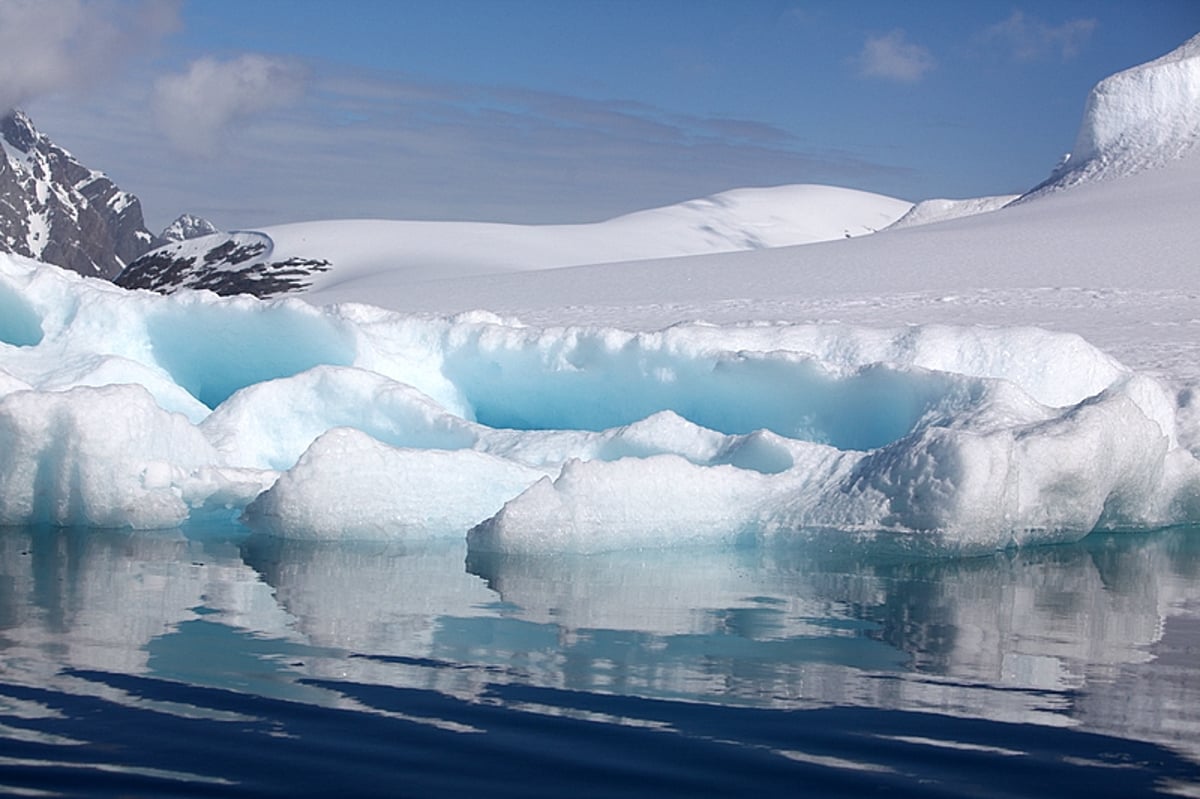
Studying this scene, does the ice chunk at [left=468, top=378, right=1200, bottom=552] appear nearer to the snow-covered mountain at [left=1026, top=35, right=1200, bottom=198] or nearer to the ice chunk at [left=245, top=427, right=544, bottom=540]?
the ice chunk at [left=245, top=427, right=544, bottom=540]

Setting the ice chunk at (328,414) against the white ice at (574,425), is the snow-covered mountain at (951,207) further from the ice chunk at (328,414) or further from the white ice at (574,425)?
the ice chunk at (328,414)

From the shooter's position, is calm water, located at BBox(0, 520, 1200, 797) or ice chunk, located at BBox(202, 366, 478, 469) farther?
ice chunk, located at BBox(202, 366, 478, 469)

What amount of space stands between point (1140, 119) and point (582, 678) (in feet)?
90.7

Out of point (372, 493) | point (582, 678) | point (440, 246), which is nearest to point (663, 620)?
point (582, 678)

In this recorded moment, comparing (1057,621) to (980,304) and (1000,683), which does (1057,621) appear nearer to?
(1000,683)

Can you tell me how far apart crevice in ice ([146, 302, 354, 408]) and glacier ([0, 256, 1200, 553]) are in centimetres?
1

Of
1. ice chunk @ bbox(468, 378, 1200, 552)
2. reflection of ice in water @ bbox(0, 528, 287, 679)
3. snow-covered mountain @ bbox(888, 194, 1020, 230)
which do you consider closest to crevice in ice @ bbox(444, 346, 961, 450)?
ice chunk @ bbox(468, 378, 1200, 552)

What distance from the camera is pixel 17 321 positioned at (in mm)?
8648

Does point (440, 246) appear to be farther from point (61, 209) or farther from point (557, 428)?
point (61, 209)

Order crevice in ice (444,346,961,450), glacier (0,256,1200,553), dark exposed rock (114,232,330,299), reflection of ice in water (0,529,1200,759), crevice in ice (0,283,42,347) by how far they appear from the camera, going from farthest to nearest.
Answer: dark exposed rock (114,232,330,299) < crevice in ice (0,283,42,347) < crevice in ice (444,346,961,450) < glacier (0,256,1200,553) < reflection of ice in water (0,529,1200,759)

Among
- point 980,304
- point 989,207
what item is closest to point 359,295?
point 980,304

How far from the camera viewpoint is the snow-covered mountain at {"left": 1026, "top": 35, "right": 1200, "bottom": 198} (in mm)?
26797

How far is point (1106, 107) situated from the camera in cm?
2798

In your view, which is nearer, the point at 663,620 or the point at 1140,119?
the point at 663,620
